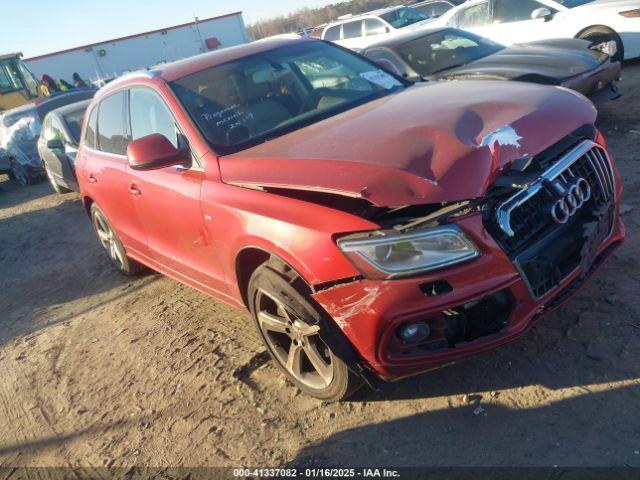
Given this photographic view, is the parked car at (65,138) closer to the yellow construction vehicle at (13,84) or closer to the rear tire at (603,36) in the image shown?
the rear tire at (603,36)

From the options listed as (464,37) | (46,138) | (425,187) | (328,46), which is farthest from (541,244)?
(46,138)

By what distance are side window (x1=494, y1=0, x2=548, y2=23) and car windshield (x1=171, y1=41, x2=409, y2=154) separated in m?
6.20

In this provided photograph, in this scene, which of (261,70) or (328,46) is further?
(328,46)

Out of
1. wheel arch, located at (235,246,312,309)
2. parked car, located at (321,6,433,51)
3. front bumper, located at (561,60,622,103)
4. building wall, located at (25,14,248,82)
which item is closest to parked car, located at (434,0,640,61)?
front bumper, located at (561,60,622,103)

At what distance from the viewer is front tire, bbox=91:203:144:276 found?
514 centimetres

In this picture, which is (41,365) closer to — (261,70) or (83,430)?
(83,430)

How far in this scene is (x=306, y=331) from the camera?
2754mm

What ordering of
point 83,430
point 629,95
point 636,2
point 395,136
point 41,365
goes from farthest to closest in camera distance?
point 636,2 < point 629,95 < point 41,365 < point 83,430 < point 395,136

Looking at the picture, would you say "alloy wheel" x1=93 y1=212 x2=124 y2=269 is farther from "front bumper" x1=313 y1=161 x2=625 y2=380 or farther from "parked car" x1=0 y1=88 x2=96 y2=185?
"parked car" x1=0 y1=88 x2=96 y2=185

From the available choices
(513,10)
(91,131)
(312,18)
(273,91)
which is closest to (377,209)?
(273,91)

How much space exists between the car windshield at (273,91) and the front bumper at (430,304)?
4.34 feet

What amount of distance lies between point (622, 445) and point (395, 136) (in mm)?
1662

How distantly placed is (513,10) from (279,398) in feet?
28.1

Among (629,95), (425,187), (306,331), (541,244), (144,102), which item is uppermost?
(144,102)
